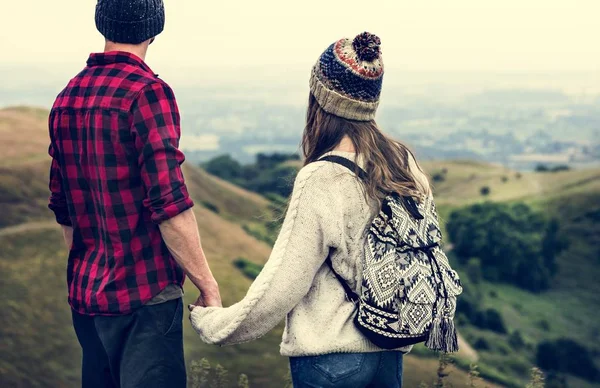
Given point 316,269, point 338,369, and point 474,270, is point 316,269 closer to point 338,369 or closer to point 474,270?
point 338,369

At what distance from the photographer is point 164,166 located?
339 cm

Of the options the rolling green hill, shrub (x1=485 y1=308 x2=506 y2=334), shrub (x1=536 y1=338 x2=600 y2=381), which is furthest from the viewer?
shrub (x1=485 y1=308 x2=506 y2=334)

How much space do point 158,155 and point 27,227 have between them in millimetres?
11757

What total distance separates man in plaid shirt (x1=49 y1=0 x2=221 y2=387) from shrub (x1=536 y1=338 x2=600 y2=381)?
4384 centimetres

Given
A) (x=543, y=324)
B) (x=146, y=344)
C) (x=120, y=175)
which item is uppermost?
(x=120, y=175)

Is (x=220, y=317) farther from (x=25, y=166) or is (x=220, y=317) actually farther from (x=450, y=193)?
(x=450, y=193)

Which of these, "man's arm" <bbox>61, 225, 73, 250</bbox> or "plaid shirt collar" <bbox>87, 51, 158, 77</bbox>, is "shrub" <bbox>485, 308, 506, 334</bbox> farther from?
"plaid shirt collar" <bbox>87, 51, 158, 77</bbox>

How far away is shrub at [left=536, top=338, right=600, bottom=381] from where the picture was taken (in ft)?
144

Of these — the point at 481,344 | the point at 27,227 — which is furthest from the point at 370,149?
the point at 481,344

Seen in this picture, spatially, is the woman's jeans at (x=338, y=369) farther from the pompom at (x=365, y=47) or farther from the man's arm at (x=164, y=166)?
the pompom at (x=365, y=47)

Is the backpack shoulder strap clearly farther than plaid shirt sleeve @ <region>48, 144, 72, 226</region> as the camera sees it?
No

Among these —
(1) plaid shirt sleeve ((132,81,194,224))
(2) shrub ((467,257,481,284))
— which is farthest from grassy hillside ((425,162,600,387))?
(1) plaid shirt sleeve ((132,81,194,224))

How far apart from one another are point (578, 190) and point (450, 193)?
49.4 feet

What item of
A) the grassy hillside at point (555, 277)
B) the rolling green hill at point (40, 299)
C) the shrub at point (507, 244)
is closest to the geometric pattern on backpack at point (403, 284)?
the rolling green hill at point (40, 299)
